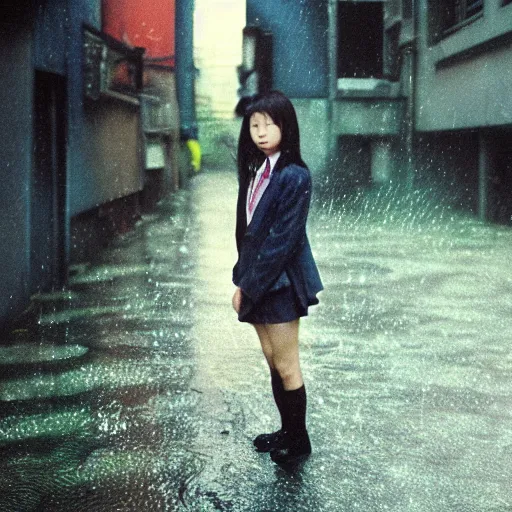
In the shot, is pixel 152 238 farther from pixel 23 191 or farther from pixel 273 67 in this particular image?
pixel 273 67

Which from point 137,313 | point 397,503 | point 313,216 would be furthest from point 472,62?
point 397,503

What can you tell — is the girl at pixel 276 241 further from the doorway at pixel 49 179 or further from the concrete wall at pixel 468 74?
the concrete wall at pixel 468 74

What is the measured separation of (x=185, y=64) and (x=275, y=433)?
25.4 m

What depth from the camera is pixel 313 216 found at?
1988 centimetres

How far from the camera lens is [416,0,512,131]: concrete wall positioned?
16.4 metres

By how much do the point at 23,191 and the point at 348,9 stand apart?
74.0ft

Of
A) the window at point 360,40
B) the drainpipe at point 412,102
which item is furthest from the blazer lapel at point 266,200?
the window at point 360,40

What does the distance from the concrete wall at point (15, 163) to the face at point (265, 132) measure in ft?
13.7

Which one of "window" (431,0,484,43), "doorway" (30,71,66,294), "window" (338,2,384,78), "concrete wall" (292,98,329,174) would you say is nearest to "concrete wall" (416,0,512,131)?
"window" (431,0,484,43)

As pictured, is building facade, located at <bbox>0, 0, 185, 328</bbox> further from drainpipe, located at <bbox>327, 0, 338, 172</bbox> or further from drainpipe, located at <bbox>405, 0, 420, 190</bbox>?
drainpipe, located at <bbox>327, 0, 338, 172</bbox>

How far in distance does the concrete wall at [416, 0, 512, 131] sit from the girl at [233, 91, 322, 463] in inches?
508

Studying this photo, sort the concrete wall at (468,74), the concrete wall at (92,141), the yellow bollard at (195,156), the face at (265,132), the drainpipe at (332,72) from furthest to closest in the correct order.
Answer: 1. the yellow bollard at (195,156)
2. the drainpipe at (332,72)
3. the concrete wall at (468,74)
4. the concrete wall at (92,141)
5. the face at (265,132)

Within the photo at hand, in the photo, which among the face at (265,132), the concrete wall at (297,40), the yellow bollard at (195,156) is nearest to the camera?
the face at (265,132)

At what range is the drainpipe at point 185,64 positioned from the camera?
26.8 metres
